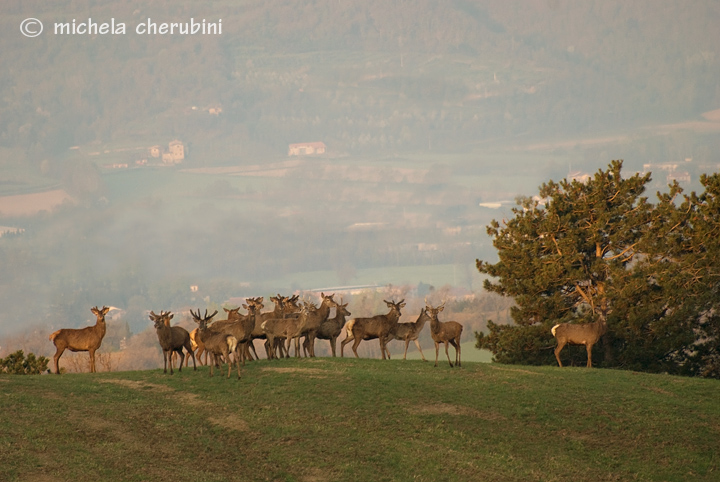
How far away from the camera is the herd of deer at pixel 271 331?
27281 millimetres

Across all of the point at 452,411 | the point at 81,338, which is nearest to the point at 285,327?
the point at 81,338

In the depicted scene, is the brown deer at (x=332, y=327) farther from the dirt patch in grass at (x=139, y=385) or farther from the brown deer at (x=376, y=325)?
the dirt patch in grass at (x=139, y=385)

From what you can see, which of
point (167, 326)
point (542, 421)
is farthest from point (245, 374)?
point (542, 421)

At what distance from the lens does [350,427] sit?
74.8 ft


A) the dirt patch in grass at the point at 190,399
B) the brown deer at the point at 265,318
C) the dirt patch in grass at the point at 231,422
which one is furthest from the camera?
the brown deer at the point at 265,318

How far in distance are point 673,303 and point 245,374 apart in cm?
2238

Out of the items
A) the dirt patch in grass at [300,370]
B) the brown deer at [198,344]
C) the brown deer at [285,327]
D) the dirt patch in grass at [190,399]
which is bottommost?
the dirt patch in grass at [190,399]

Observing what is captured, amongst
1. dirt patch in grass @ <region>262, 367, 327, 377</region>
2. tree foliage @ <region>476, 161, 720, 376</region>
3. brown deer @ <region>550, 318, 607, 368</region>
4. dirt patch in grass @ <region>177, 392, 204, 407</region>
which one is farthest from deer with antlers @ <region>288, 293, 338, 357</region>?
tree foliage @ <region>476, 161, 720, 376</region>

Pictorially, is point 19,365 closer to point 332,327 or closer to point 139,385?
point 139,385

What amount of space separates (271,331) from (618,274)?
18529 millimetres

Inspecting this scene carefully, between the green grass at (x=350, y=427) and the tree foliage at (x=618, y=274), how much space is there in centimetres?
1228

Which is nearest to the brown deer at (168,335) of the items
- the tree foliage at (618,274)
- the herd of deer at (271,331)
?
the herd of deer at (271,331)

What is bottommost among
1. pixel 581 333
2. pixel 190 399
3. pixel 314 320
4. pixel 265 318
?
pixel 190 399

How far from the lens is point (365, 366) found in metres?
28.8
